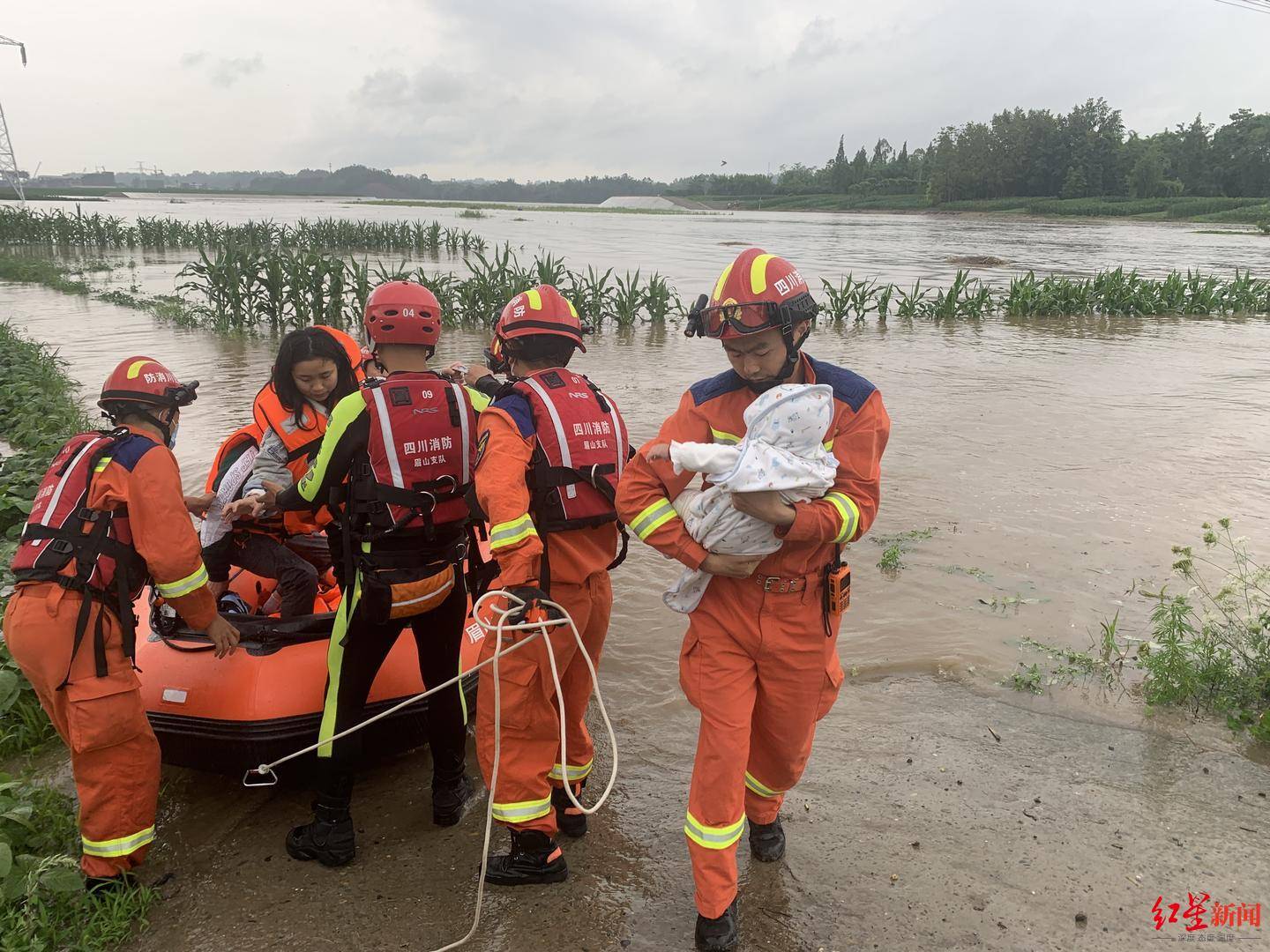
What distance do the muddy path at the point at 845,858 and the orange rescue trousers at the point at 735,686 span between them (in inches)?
15.2

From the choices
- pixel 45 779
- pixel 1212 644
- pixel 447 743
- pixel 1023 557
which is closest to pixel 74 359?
pixel 45 779

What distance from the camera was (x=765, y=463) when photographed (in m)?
2.24

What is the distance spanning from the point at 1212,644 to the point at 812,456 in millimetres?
2753

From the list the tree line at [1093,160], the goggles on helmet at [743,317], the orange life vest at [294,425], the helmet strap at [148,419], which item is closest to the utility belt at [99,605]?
the helmet strap at [148,419]

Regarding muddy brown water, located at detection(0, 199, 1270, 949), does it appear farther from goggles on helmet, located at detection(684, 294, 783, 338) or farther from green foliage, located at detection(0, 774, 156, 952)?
goggles on helmet, located at detection(684, 294, 783, 338)

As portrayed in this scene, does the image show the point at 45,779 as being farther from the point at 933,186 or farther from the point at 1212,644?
the point at 933,186

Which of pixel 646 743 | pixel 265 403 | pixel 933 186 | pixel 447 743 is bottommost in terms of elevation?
pixel 646 743

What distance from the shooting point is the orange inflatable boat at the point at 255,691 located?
3.06 meters

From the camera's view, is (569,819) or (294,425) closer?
(569,819)

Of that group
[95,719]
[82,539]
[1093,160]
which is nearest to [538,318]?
[82,539]

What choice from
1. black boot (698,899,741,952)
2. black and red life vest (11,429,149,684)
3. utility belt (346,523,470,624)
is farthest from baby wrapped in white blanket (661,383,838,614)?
black and red life vest (11,429,149,684)

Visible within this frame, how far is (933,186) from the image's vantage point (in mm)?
82562

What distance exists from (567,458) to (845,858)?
66.1 inches

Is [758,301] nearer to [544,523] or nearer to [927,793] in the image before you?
[544,523]
